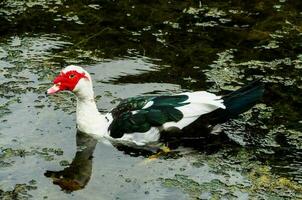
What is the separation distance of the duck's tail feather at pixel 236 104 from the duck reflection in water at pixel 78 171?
1357 millimetres

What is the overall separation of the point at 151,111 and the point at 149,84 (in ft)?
5.13

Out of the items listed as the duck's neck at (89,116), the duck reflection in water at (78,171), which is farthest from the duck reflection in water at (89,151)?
the duck's neck at (89,116)

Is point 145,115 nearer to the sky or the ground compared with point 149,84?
nearer to the sky

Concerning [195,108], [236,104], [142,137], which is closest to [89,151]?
[142,137]

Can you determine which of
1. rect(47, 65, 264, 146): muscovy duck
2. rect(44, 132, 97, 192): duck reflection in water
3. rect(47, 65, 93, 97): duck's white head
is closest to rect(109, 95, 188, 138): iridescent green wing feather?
rect(47, 65, 264, 146): muscovy duck

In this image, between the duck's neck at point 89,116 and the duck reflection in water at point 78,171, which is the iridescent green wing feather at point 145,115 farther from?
the duck reflection in water at point 78,171

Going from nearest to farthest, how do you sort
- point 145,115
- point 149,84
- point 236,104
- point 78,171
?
point 78,171, point 145,115, point 236,104, point 149,84

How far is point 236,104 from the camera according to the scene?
7.43m

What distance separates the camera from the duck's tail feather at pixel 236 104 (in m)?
7.41

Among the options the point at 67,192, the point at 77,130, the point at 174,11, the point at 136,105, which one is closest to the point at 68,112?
the point at 77,130

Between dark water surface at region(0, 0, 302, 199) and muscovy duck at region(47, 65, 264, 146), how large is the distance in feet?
0.76

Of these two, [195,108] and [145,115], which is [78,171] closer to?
[145,115]

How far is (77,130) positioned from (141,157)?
0.94 metres

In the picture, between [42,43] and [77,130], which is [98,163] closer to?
[77,130]
